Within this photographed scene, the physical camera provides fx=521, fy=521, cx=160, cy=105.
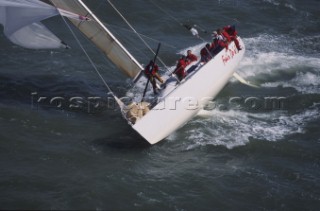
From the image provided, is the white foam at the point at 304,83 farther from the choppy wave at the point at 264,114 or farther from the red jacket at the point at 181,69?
the red jacket at the point at 181,69

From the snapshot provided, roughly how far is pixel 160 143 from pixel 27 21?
4969 mm

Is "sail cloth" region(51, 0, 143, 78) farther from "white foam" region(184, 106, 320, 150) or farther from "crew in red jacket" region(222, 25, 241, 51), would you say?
"crew in red jacket" region(222, 25, 241, 51)

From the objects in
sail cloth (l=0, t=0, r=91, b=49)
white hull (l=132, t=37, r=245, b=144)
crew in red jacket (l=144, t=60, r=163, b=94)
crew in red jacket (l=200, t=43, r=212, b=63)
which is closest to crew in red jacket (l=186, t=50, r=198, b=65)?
crew in red jacket (l=200, t=43, r=212, b=63)

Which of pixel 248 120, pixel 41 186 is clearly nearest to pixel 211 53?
pixel 248 120

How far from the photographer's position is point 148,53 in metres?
20.9

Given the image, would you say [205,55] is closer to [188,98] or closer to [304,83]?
[188,98]

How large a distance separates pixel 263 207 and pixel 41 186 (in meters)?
5.29

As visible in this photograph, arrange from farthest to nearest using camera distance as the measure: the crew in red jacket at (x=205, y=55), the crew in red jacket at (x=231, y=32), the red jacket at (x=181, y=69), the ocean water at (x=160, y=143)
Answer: the crew in red jacket at (x=231, y=32)
the crew in red jacket at (x=205, y=55)
the red jacket at (x=181, y=69)
the ocean water at (x=160, y=143)

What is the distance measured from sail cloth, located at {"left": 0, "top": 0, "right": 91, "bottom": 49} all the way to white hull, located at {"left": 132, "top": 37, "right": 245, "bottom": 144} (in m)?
3.24

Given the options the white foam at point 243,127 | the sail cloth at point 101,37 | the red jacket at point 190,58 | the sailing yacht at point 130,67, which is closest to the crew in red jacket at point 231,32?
the sailing yacht at point 130,67

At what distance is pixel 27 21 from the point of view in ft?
46.2

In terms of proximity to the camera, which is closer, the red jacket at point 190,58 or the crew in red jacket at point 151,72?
the crew in red jacket at point 151,72

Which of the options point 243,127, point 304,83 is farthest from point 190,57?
point 304,83

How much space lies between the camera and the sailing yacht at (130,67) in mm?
14148
